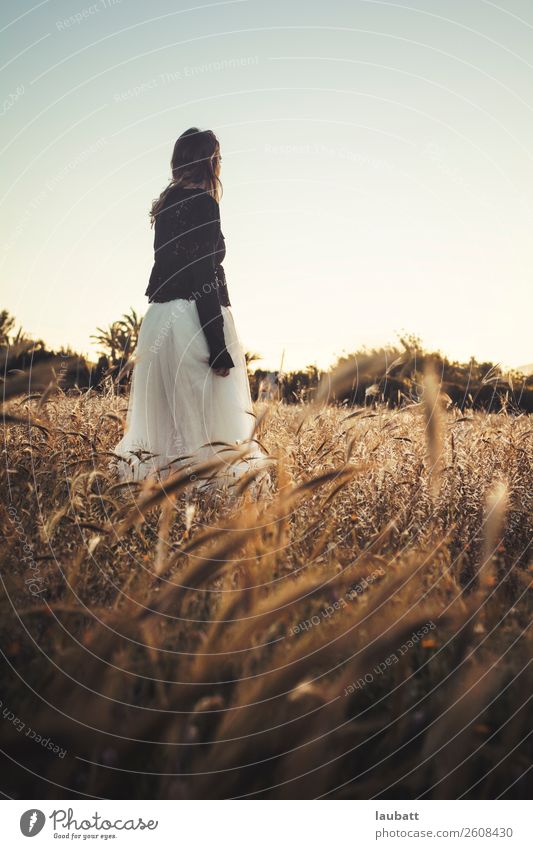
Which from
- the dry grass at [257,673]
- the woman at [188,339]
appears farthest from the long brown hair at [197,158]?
the dry grass at [257,673]

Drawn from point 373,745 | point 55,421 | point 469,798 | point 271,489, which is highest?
point 55,421

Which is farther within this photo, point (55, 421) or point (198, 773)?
point (55, 421)

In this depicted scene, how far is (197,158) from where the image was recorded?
13.0 ft

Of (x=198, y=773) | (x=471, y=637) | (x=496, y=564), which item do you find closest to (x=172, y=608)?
(x=198, y=773)

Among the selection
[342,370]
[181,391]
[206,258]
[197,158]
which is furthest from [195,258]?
[342,370]

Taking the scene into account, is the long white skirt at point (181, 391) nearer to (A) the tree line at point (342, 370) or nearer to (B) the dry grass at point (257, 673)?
(A) the tree line at point (342, 370)

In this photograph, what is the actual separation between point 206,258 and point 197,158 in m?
0.65

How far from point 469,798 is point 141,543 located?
57.6 inches

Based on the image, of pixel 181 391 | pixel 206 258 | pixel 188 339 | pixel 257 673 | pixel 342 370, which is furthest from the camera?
pixel 181 391

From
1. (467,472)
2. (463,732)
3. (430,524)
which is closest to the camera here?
(463,732)

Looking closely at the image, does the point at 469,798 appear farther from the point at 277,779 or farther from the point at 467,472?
the point at 467,472

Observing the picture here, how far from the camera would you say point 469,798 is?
4.42 feet

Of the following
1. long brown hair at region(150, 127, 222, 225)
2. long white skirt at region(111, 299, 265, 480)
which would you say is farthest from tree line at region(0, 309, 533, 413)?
long brown hair at region(150, 127, 222, 225)

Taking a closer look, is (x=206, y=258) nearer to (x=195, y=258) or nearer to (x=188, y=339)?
(x=195, y=258)
